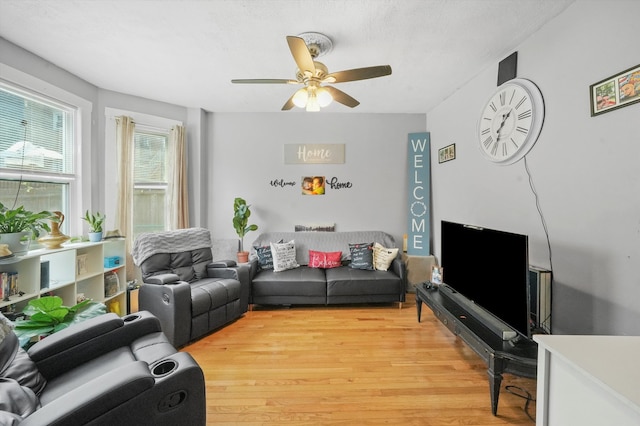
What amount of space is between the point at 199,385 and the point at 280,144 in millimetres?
3415

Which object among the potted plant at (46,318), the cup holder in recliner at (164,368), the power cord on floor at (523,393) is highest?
the potted plant at (46,318)

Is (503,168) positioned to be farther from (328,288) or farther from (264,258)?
(264,258)

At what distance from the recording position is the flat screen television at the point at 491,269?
1.69 metres

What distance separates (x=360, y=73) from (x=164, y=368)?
84.3 inches

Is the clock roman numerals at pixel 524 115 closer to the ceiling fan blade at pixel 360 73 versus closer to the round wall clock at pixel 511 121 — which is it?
the round wall clock at pixel 511 121

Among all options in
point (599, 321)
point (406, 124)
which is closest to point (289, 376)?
point (599, 321)

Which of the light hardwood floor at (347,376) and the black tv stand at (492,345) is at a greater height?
the black tv stand at (492,345)

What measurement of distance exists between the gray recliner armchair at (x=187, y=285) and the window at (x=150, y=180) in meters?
0.92

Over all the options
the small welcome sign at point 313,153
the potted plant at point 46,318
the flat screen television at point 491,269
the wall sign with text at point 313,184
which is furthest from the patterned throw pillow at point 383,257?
the potted plant at point 46,318

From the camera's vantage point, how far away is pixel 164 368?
49.5 inches

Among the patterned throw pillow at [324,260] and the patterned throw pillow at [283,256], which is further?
the patterned throw pillow at [324,260]

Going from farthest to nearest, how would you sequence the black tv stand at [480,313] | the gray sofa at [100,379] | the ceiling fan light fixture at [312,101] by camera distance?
the ceiling fan light fixture at [312,101] < the black tv stand at [480,313] < the gray sofa at [100,379]

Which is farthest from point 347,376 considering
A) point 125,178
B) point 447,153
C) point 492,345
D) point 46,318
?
point 125,178

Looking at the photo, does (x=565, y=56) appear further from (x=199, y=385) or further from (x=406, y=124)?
(x=199, y=385)
